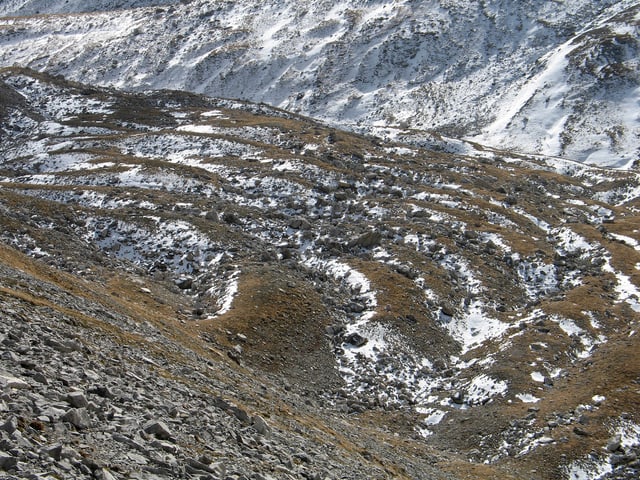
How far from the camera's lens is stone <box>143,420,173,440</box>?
1267 centimetres

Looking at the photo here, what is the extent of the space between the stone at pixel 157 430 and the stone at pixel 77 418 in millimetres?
1466

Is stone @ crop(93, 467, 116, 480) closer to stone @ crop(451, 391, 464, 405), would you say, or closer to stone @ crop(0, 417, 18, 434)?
stone @ crop(0, 417, 18, 434)

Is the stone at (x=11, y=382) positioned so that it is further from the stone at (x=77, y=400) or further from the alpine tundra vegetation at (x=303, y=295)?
the stone at (x=77, y=400)

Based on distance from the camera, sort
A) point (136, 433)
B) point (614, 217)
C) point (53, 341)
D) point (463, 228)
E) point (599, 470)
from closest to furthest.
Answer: point (136, 433) < point (53, 341) < point (599, 470) < point (463, 228) < point (614, 217)

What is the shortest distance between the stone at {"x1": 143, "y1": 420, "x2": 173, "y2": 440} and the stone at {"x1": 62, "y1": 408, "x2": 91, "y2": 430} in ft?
4.81

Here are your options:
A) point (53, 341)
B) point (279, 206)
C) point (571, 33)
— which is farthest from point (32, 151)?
point (571, 33)

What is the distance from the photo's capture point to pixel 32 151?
72.2 metres

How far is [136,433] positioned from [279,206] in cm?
4470

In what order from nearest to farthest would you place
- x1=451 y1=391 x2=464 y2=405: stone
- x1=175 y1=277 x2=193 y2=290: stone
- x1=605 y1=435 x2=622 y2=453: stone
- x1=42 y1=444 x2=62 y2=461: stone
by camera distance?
1. x1=42 y1=444 x2=62 y2=461: stone
2. x1=605 y1=435 x2=622 y2=453: stone
3. x1=451 y1=391 x2=464 y2=405: stone
4. x1=175 y1=277 x2=193 y2=290: stone

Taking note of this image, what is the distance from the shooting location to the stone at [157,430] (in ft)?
41.6

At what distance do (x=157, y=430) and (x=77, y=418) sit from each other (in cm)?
199

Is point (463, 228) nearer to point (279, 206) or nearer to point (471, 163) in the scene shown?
point (279, 206)

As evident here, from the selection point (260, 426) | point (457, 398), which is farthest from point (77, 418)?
point (457, 398)

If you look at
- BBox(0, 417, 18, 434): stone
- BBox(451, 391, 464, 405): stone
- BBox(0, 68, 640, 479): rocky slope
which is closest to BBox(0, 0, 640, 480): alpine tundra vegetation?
BBox(0, 417, 18, 434): stone
